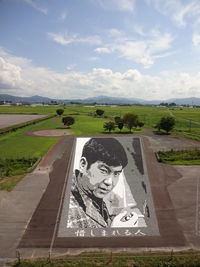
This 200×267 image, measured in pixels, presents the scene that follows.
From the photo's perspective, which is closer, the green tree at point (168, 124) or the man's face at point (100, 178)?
the man's face at point (100, 178)

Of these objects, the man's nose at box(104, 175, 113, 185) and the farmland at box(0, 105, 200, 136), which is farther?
the farmland at box(0, 105, 200, 136)

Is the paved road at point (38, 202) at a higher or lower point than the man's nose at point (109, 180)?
lower

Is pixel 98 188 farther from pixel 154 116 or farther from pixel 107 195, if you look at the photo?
pixel 154 116

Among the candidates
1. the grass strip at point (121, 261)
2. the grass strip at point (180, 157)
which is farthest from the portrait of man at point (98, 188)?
the grass strip at point (180, 157)

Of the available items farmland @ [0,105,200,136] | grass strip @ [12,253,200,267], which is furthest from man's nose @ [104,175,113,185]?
farmland @ [0,105,200,136]

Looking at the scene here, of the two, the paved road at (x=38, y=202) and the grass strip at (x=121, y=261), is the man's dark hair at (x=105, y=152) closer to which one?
the paved road at (x=38, y=202)

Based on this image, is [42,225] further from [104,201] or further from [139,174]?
[139,174]

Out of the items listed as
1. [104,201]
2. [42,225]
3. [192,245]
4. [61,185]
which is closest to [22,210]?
[42,225]

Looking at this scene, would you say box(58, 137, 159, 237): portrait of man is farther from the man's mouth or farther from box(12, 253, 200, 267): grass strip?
box(12, 253, 200, 267): grass strip
